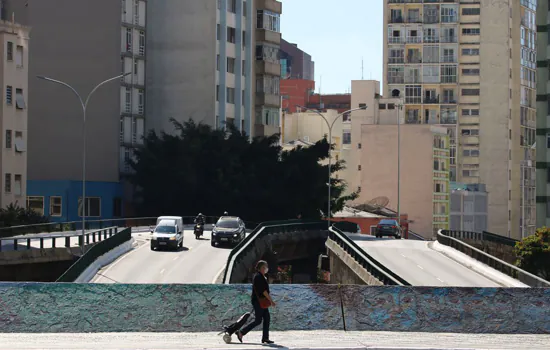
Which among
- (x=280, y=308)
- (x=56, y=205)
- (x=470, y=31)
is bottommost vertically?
(x=280, y=308)

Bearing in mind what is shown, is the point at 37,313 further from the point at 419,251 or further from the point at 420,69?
the point at 420,69

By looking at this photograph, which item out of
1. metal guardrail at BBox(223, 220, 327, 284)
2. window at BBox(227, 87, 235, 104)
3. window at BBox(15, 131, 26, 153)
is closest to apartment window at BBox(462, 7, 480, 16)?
window at BBox(227, 87, 235, 104)

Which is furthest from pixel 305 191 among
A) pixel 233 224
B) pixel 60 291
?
pixel 60 291

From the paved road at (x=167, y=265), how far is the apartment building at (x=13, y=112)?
13379 mm

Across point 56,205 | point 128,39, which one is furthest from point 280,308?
point 128,39

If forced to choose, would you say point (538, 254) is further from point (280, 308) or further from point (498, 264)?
point (280, 308)

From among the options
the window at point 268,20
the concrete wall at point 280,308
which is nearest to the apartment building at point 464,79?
the window at point 268,20

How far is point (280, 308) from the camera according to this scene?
27.1 metres

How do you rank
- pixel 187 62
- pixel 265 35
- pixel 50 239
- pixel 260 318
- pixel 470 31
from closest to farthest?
pixel 260 318 → pixel 50 239 → pixel 187 62 → pixel 265 35 → pixel 470 31

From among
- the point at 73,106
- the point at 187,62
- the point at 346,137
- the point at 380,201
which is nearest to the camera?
the point at 73,106

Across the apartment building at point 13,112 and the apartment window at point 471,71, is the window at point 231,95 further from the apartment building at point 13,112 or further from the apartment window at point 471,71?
the apartment window at point 471,71

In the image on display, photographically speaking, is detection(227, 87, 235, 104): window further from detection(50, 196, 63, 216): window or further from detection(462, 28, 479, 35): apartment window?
detection(462, 28, 479, 35): apartment window

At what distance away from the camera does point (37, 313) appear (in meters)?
26.3

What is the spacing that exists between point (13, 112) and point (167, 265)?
27533 millimetres
